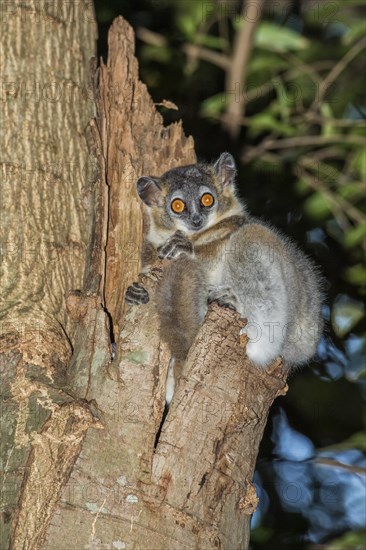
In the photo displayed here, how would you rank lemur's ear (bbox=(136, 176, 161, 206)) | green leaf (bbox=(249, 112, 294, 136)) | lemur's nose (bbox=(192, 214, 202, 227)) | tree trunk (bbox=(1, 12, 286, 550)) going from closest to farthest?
1. tree trunk (bbox=(1, 12, 286, 550))
2. lemur's ear (bbox=(136, 176, 161, 206))
3. lemur's nose (bbox=(192, 214, 202, 227))
4. green leaf (bbox=(249, 112, 294, 136))

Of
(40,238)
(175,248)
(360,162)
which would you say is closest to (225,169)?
(175,248)

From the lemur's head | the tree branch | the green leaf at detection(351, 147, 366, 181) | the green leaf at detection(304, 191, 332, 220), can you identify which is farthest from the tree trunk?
the green leaf at detection(304, 191, 332, 220)

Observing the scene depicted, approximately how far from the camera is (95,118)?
4371 millimetres

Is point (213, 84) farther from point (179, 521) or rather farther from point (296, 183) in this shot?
point (179, 521)

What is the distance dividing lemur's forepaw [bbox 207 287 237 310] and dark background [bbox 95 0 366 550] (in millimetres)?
1910

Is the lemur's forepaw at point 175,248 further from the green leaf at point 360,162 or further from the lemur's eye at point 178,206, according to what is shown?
the green leaf at point 360,162

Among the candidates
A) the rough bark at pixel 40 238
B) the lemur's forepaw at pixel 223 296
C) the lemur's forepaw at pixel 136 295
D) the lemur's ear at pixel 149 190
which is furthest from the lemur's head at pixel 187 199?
the lemur's forepaw at pixel 136 295

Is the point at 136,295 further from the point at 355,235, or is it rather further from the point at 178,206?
the point at 355,235

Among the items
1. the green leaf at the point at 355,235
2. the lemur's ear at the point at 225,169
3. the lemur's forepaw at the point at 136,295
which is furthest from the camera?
the green leaf at the point at 355,235

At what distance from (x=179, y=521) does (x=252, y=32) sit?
3925mm

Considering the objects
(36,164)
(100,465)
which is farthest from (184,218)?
(100,465)

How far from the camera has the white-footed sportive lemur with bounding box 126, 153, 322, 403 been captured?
12.6 feet

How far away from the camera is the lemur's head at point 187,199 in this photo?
4.81 meters

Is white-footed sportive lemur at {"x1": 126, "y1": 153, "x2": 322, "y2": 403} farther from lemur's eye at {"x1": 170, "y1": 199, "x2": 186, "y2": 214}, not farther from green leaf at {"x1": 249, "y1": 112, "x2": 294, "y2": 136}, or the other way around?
green leaf at {"x1": 249, "y1": 112, "x2": 294, "y2": 136}
